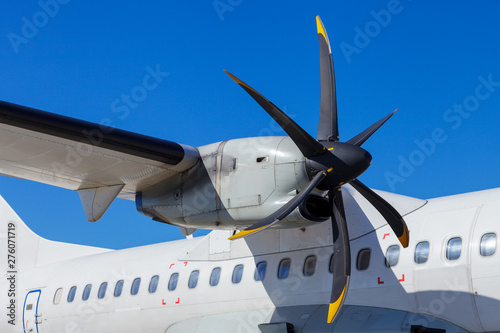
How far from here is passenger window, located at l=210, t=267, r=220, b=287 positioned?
1101 cm

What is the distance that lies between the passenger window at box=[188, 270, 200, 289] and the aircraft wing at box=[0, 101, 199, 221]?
1.89 metres

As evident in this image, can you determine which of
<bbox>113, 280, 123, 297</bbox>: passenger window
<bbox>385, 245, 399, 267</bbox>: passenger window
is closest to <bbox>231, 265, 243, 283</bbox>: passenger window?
<bbox>385, 245, 399, 267</bbox>: passenger window

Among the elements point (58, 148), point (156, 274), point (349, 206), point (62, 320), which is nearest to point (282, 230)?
point (349, 206)

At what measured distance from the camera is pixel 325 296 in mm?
9625

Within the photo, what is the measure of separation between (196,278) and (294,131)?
12.4 ft

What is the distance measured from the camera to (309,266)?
10.0 metres

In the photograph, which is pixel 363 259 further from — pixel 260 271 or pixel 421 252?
pixel 260 271

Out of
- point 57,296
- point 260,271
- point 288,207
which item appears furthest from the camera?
point 57,296

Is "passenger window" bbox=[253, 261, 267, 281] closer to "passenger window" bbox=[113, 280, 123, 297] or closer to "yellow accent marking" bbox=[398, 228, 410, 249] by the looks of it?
"yellow accent marking" bbox=[398, 228, 410, 249]

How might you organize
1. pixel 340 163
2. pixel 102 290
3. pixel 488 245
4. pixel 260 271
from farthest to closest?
1. pixel 102 290
2. pixel 260 271
3. pixel 340 163
4. pixel 488 245

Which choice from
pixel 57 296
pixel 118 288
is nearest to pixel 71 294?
pixel 57 296

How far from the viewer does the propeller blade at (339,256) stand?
28.2ft

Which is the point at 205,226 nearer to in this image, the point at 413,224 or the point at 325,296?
the point at 325,296

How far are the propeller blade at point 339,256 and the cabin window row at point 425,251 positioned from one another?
539mm
